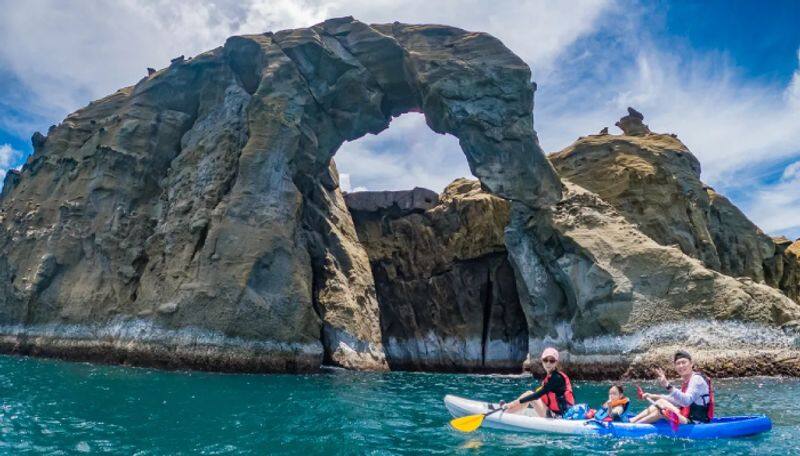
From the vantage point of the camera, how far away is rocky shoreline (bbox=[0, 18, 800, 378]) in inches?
1068

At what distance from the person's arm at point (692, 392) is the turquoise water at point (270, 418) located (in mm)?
823

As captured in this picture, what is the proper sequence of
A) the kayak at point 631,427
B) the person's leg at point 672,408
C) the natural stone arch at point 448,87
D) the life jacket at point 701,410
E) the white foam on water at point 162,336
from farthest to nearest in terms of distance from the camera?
the natural stone arch at point 448,87 < the white foam on water at point 162,336 < the life jacket at point 701,410 < the person's leg at point 672,408 < the kayak at point 631,427

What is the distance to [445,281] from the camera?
40.9m

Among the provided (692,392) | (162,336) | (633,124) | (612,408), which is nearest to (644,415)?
(612,408)

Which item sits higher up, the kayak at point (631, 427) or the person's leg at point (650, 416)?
the person's leg at point (650, 416)

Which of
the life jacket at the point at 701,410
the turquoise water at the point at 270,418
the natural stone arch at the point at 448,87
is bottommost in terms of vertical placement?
the turquoise water at the point at 270,418

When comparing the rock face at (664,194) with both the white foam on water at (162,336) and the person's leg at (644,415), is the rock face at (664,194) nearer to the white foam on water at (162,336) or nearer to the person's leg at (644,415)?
the white foam on water at (162,336)

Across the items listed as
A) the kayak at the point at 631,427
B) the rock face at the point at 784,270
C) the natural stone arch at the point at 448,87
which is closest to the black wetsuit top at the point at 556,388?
the kayak at the point at 631,427

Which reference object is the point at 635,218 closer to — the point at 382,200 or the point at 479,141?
the point at 479,141

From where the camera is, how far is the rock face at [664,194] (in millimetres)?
34469

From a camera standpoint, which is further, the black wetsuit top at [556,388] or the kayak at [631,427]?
the black wetsuit top at [556,388]

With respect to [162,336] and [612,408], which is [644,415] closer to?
[612,408]

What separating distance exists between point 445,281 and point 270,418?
27.6 m

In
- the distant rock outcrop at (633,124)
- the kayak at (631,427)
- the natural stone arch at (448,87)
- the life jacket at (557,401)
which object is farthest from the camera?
the distant rock outcrop at (633,124)
